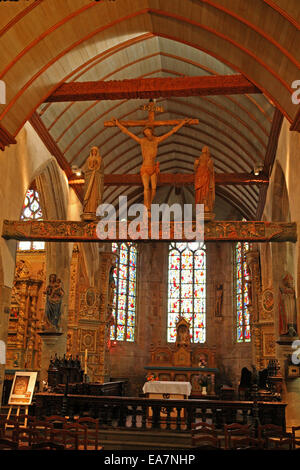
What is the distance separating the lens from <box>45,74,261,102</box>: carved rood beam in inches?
437

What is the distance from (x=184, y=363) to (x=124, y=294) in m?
4.61

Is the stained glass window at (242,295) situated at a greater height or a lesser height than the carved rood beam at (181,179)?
lesser

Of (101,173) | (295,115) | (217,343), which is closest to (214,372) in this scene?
(217,343)

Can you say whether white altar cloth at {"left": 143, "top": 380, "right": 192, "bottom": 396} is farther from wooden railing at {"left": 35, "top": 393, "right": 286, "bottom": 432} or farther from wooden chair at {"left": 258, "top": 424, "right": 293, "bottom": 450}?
wooden chair at {"left": 258, "top": 424, "right": 293, "bottom": 450}

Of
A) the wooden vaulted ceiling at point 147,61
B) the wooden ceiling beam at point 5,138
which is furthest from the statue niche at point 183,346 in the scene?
the wooden ceiling beam at point 5,138

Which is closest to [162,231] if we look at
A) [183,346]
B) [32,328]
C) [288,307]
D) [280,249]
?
[288,307]

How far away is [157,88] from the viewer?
11.2 m

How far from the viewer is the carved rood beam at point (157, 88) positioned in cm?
1111

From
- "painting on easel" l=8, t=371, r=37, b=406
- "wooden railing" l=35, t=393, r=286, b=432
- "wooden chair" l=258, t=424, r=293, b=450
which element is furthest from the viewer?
"wooden railing" l=35, t=393, r=286, b=432

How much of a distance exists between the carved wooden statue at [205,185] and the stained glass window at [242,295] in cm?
1114

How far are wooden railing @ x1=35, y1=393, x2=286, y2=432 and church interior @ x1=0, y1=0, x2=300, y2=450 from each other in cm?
3

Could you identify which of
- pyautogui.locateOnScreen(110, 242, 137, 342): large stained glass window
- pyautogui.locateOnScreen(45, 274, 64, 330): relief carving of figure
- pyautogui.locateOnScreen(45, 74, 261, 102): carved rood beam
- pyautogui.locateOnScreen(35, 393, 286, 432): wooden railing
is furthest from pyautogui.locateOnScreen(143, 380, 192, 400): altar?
pyautogui.locateOnScreen(110, 242, 137, 342): large stained glass window

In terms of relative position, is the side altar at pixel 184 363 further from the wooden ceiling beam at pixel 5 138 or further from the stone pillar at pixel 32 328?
the wooden ceiling beam at pixel 5 138
